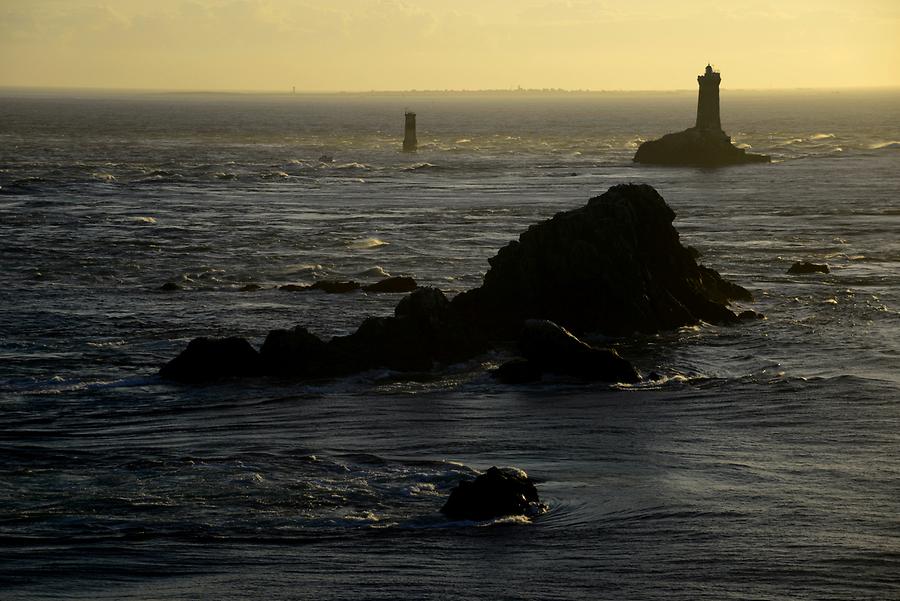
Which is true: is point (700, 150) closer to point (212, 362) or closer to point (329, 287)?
point (329, 287)

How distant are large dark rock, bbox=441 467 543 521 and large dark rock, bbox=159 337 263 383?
35.9ft

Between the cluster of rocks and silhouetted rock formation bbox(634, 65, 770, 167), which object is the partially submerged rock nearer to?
the cluster of rocks

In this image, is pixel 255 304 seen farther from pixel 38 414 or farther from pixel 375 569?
pixel 375 569

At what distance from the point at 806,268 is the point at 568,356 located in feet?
65.6

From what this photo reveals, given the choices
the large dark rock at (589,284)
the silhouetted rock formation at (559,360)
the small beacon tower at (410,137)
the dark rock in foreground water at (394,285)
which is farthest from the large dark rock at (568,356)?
the small beacon tower at (410,137)

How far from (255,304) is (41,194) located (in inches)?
1847

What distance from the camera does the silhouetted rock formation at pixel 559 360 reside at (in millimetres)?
32062

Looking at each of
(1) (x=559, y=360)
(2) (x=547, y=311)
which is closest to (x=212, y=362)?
(1) (x=559, y=360)

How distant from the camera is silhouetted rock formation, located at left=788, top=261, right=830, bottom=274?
1950 inches

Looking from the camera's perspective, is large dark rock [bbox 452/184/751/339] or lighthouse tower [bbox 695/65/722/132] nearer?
large dark rock [bbox 452/184/751/339]

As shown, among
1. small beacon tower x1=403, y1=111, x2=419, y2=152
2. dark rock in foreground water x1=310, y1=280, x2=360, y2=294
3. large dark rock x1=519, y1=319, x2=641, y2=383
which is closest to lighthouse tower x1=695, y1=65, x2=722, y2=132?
small beacon tower x1=403, y1=111, x2=419, y2=152

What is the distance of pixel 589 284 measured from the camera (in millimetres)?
37969

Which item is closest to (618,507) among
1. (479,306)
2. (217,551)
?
(217,551)

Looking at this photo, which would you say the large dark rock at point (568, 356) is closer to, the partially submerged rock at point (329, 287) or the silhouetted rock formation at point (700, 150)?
the partially submerged rock at point (329, 287)
